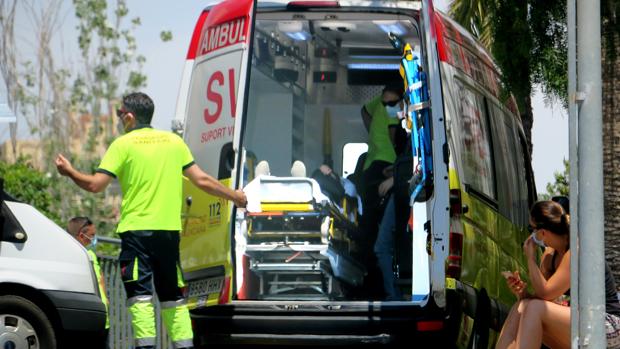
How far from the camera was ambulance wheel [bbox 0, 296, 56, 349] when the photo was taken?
803 cm

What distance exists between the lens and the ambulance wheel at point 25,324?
316 inches

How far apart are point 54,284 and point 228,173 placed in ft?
4.11

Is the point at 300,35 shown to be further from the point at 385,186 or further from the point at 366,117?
the point at 385,186

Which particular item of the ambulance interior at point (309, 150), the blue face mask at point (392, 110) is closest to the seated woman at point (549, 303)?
the ambulance interior at point (309, 150)

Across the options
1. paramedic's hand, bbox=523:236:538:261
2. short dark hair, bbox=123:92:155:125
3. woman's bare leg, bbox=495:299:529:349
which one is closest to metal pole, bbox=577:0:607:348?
woman's bare leg, bbox=495:299:529:349

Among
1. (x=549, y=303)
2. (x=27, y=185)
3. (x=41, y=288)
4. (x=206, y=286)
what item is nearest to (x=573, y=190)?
(x=549, y=303)

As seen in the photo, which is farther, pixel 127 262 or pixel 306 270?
pixel 306 270

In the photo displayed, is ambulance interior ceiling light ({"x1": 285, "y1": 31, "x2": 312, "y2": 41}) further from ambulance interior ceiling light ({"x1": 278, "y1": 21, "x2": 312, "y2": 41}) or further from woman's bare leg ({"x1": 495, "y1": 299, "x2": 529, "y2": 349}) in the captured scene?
woman's bare leg ({"x1": 495, "y1": 299, "x2": 529, "y2": 349})

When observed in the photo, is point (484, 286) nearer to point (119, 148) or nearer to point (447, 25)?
point (447, 25)

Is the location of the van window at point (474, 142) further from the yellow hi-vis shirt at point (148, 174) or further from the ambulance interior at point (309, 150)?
the yellow hi-vis shirt at point (148, 174)

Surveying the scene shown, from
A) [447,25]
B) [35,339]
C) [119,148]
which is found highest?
[447,25]

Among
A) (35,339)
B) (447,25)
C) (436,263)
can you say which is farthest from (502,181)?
(35,339)

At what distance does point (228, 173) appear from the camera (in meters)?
8.55

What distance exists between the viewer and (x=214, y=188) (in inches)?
322
